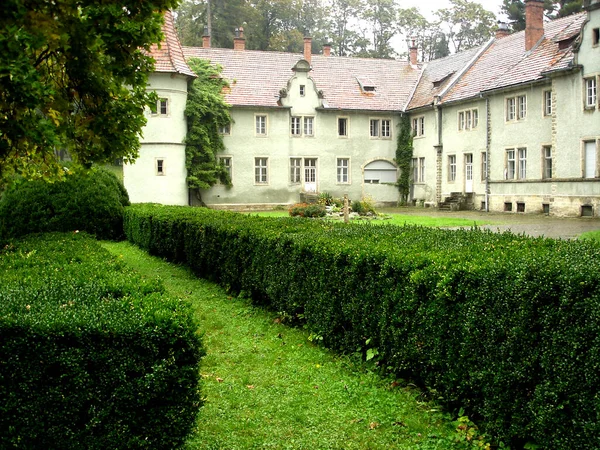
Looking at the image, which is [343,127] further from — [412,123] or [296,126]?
[412,123]

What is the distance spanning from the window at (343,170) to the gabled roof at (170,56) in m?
11.0

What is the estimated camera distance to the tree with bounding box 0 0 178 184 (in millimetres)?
5789

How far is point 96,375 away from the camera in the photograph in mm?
→ 4246

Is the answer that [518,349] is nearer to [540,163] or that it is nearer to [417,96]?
[540,163]

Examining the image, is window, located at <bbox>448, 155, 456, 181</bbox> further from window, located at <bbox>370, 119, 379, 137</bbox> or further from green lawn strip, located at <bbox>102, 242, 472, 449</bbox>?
green lawn strip, located at <bbox>102, 242, 472, 449</bbox>

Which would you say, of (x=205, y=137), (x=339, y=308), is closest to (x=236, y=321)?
(x=339, y=308)

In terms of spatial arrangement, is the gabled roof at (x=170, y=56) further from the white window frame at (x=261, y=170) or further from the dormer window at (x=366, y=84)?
the dormer window at (x=366, y=84)

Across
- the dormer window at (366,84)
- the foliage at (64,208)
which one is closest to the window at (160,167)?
the foliage at (64,208)

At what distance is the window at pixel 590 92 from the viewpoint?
2616 centimetres

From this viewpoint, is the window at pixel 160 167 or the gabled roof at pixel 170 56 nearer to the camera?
the gabled roof at pixel 170 56

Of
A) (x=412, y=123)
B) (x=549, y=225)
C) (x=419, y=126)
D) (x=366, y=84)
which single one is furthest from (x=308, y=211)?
(x=366, y=84)

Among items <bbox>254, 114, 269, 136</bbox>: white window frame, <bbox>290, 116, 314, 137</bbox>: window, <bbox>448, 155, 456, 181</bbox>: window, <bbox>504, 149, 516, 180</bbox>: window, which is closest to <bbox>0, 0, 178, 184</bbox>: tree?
<bbox>504, 149, 516, 180</bbox>: window

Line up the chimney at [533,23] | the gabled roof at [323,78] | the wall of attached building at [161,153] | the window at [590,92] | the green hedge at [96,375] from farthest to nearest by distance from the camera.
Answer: the gabled roof at [323,78]
the wall of attached building at [161,153]
the chimney at [533,23]
the window at [590,92]
the green hedge at [96,375]

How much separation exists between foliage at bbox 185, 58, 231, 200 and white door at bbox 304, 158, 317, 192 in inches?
209
